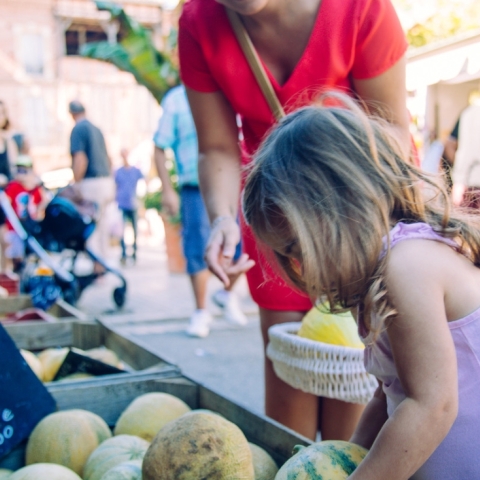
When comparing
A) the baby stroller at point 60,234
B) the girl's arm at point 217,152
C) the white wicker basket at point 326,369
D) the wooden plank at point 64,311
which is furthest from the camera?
the baby stroller at point 60,234

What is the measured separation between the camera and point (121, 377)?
2.42 m

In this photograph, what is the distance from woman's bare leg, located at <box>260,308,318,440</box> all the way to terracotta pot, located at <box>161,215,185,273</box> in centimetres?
670

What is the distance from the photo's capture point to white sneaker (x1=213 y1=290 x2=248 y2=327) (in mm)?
5930

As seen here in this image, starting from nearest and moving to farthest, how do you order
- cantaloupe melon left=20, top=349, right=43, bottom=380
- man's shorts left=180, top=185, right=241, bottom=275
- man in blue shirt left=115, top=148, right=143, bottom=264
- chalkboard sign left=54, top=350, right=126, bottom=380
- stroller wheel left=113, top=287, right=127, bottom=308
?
1. chalkboard sign left=54, top=350, right=126, bottom=380
2. cantaloupe melon left=20, top=349, right=43, bottom=380
3. man's shorts left=180, top=185, right=241, bottom=275
4. stroller wheel left=113, top=287, right=127, bottom=308
5. man in blue shirt left=115, top=148, right=143, bottom=264

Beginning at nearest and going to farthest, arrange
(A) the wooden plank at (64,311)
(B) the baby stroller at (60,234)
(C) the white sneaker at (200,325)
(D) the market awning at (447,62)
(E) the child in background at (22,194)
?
(A) the wooden plank at (64,311), (C) the white sneaker at (200,325), (B) the baby stroller at (60,234), (D) the market awning at (447,62), (E) the child in background at (22,194)

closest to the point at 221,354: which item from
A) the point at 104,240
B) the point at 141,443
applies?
the point at 141,443

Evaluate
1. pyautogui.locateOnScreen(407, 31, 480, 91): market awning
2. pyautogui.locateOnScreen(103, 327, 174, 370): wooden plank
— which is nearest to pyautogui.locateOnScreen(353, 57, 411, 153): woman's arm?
pyautogui.locateOnScreen(103, 327, 174, 370): wooden plank

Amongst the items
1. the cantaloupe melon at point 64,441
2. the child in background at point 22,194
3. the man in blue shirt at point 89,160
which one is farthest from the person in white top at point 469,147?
the child in background at point 22,194

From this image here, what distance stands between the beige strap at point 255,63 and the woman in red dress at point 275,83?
32 mm

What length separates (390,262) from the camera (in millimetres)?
1252

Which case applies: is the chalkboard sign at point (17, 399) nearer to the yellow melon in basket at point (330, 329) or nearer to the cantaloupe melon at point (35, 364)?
the cantaloupe melon at point (35, 364)

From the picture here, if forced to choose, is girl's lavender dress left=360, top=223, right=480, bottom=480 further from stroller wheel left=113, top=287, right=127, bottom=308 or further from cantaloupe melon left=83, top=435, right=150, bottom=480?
stroller wheel left=113, top=287, right=127, bottom=308

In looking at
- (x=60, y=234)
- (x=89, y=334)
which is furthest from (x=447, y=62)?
(x=89, y=334)

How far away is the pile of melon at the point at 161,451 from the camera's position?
1.46m
